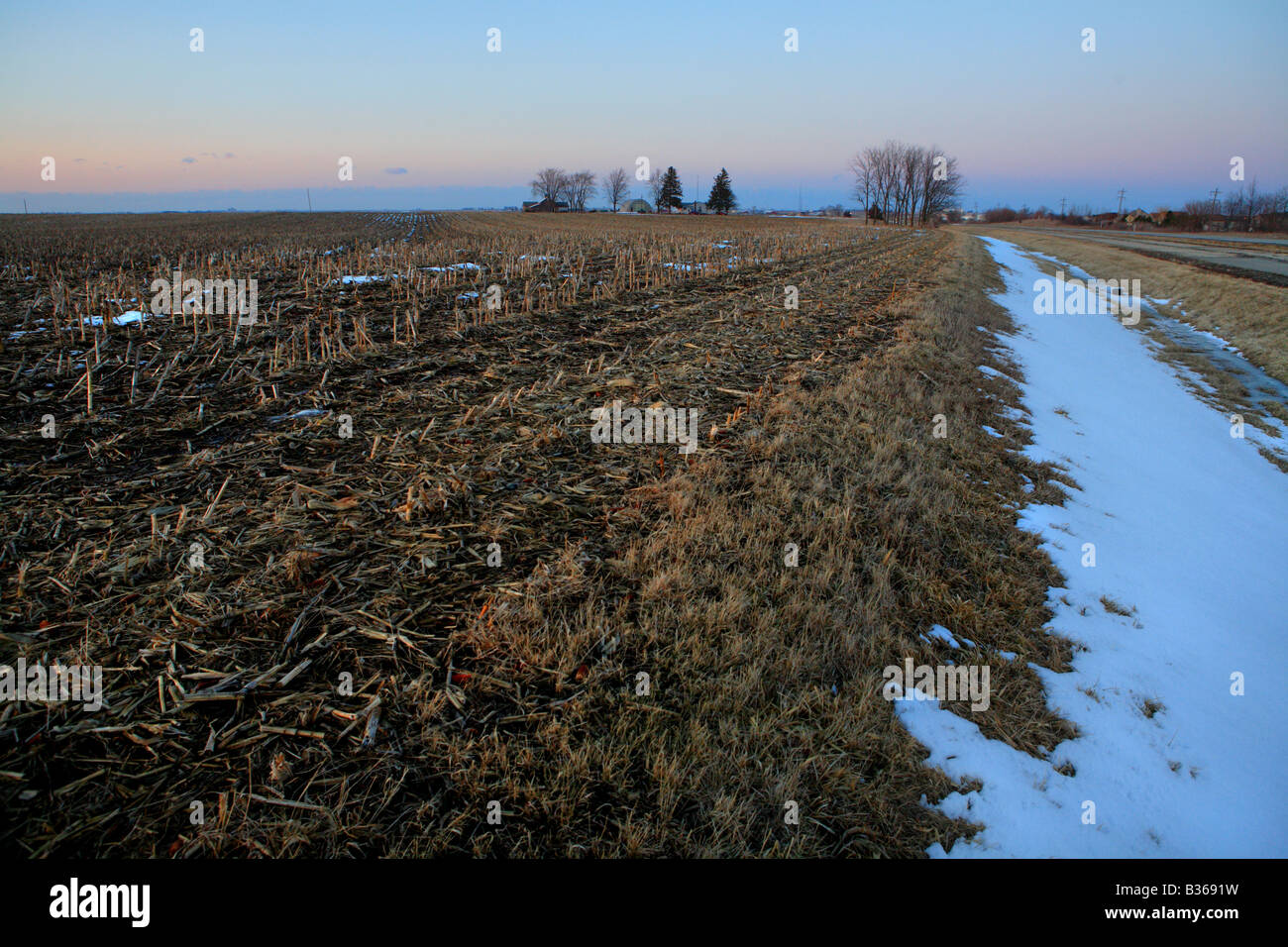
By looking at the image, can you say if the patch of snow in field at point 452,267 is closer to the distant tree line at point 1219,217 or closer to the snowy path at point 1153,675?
the snowy path at point 1153,675

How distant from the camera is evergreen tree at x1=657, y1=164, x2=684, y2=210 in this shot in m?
110

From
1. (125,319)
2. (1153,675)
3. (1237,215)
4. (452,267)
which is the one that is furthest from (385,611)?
(1237,215)

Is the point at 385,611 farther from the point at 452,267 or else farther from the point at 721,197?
the point at 721,197

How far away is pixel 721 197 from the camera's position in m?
104

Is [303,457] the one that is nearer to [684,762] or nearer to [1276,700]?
[684,762]

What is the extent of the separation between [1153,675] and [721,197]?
111542 mm

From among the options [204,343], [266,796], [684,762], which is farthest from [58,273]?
[684,762]

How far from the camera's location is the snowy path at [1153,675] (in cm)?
327

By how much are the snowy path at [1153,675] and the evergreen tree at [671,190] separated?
113 m

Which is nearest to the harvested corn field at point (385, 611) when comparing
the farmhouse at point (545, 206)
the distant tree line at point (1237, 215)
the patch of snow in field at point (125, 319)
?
the patch of snow in field at point (125, 319)

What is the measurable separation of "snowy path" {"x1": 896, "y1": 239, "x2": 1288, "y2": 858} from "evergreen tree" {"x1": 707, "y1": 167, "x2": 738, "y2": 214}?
345 feet

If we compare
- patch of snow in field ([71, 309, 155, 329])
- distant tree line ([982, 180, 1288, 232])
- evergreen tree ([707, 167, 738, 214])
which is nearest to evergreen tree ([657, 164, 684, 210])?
evergreen tree ([707, 167, 738, 214])

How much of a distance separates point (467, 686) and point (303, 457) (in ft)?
11.5
